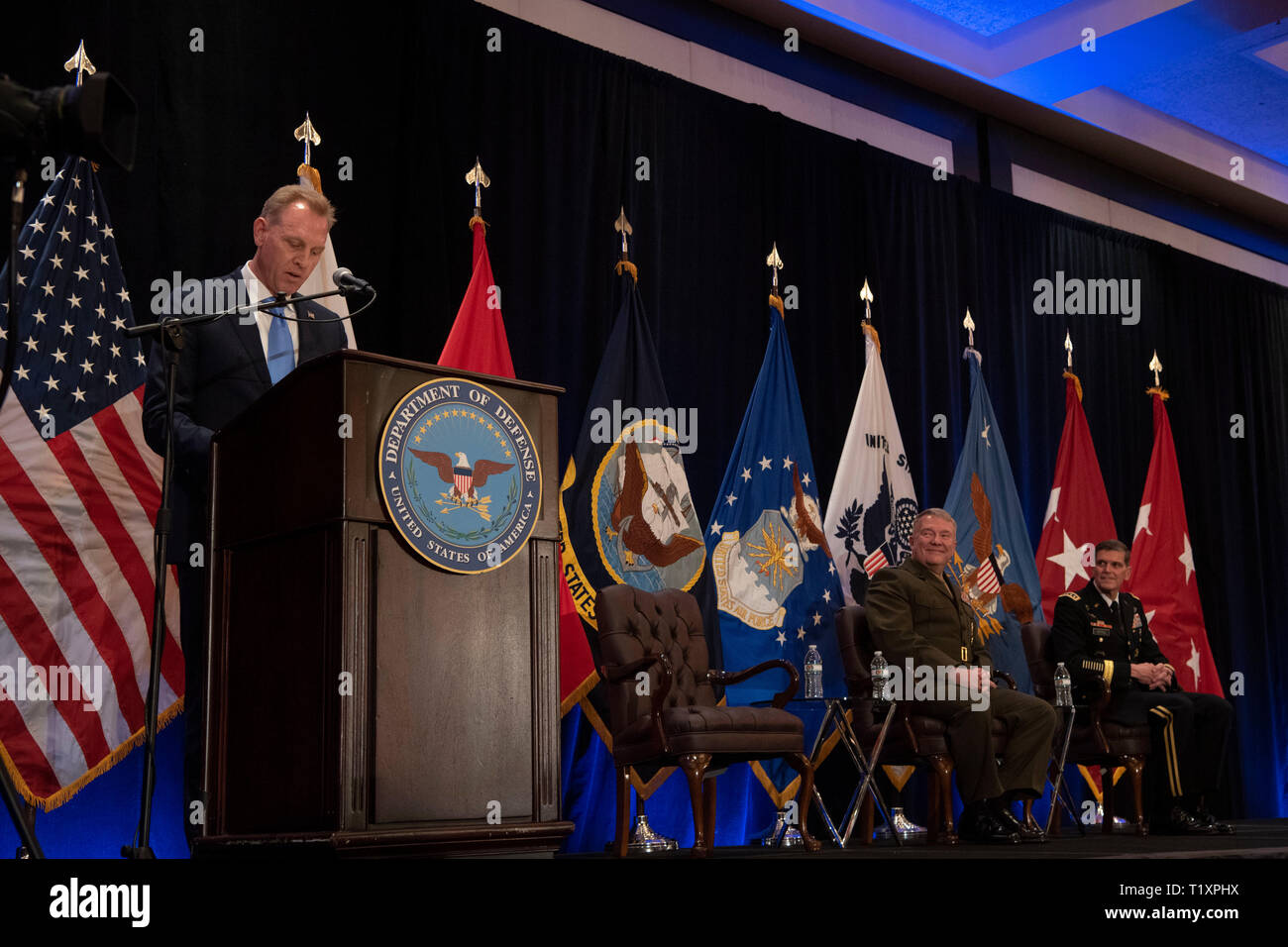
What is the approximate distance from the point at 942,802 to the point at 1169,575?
4.02 metres

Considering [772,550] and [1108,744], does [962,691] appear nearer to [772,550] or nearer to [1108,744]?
[1108,744]

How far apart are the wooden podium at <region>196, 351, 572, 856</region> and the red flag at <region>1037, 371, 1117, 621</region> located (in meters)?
5.52

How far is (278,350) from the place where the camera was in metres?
3.86

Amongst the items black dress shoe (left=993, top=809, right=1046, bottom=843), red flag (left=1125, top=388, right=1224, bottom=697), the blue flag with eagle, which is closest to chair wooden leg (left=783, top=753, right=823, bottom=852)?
black dress shoe (left=993, top=809, right=1046, bottom=843)

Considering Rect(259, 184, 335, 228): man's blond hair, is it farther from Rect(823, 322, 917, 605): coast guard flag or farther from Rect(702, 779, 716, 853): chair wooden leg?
Rect(823, 322, 917, 605): coast guard flag

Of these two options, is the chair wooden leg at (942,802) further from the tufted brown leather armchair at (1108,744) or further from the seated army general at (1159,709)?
the seated army general at (1159,709)

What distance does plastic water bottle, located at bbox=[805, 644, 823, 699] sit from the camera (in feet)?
18.6

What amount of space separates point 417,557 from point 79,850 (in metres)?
2.39

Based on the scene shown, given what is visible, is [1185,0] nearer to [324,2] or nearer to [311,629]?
[324,2]

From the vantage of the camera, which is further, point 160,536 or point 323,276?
point 323,276

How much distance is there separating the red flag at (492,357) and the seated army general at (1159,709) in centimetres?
229

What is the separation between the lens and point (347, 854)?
2.54 meters

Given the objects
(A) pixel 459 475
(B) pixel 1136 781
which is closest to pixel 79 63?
(A) pixel 459 475

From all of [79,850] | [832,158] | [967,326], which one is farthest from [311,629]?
[967,326]
